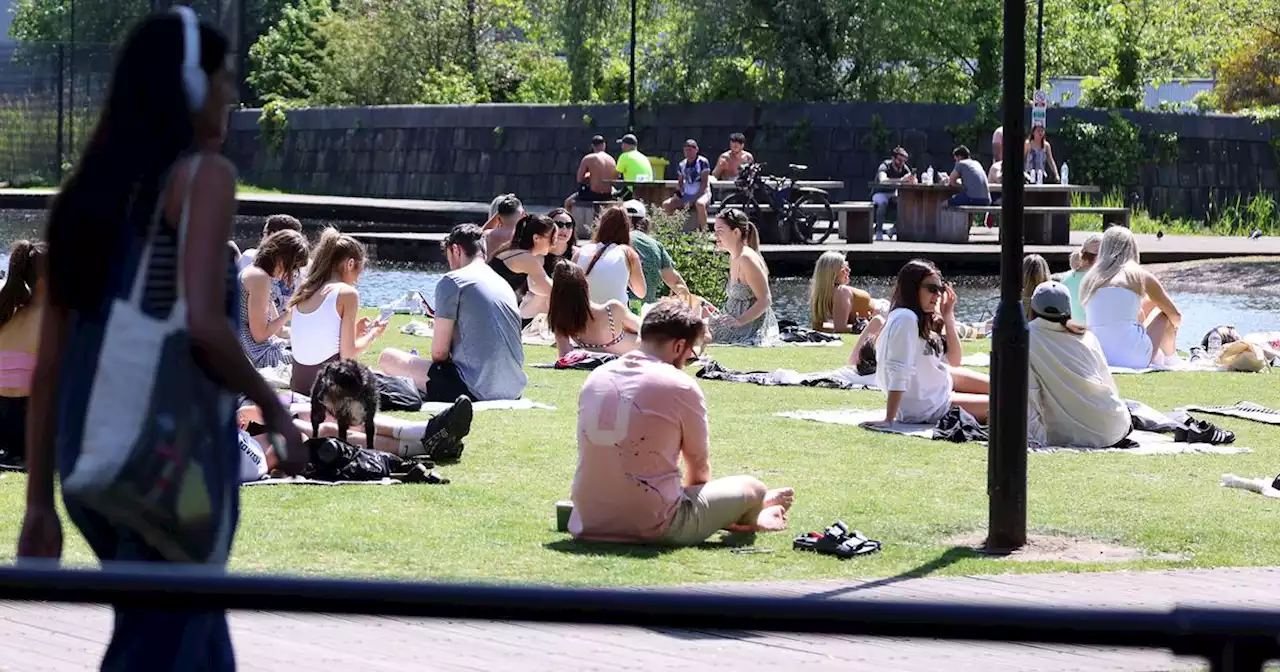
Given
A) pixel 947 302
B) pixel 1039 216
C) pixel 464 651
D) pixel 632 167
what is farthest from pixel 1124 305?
pixel 632 167

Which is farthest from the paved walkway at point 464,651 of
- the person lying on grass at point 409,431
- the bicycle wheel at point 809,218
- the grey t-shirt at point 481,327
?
the bicycle wheel at point 809,218

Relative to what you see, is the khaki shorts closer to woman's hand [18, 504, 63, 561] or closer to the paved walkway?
the paved walkway

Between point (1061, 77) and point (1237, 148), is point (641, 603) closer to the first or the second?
point (1237, 148)

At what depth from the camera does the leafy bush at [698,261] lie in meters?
19.8

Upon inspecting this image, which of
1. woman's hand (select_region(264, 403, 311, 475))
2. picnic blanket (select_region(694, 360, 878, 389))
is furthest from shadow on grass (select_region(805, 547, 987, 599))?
picnic blanket (select_region(694, 360, 878, 389))

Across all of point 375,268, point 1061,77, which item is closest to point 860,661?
point 375,268

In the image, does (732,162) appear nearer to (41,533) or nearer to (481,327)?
(481,327)

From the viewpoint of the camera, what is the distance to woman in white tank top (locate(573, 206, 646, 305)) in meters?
15.0

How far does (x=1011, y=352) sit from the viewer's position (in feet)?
24.4

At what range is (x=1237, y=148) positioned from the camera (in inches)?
1596

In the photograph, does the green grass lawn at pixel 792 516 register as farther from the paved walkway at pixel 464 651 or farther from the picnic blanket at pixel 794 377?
the picnic blanket at pixel 794 377

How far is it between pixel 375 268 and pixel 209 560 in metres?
25.9

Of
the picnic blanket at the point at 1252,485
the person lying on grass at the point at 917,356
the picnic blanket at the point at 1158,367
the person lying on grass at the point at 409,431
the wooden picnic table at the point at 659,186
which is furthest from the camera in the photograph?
the wooden picnic table at the point at 659,186

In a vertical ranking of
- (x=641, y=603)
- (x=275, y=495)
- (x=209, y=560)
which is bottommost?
(x=275, y=495)
